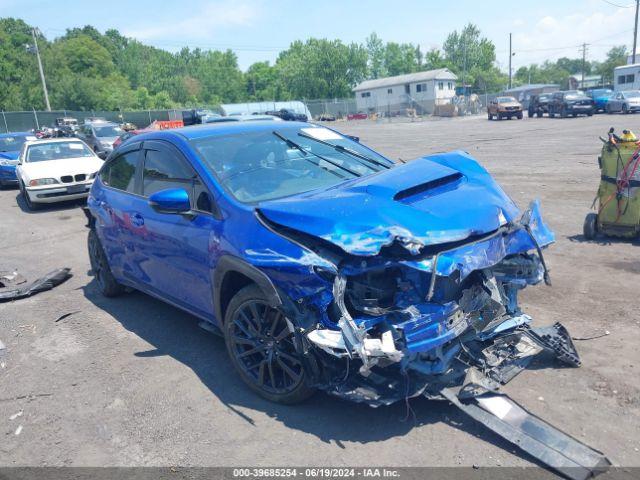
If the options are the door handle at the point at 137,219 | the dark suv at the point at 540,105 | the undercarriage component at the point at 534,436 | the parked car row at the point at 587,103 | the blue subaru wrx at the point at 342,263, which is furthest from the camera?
the dark suv at the point at 540,105

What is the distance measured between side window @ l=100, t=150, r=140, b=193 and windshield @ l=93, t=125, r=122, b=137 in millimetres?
16226

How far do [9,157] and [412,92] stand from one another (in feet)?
195

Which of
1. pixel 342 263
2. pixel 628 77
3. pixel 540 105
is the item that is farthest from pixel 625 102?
pixel 342 263

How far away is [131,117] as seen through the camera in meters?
54.9

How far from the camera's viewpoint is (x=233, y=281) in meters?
3.89

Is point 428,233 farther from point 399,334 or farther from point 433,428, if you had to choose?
point 433,428

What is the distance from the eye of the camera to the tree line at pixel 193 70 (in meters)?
74.8

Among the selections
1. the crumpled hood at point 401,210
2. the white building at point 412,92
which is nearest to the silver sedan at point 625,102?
the white building at point 412,92

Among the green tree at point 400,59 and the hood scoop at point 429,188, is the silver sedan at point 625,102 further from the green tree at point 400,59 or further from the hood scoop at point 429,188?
the green tree at point 400,59

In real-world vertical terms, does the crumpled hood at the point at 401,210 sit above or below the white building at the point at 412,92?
below

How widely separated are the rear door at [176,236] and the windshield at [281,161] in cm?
25

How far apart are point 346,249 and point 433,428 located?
1.26 m

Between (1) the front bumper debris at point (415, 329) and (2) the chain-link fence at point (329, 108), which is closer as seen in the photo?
(1) the front bumper debris at point (415, 329)

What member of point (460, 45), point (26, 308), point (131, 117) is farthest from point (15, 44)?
point (26, 308)
